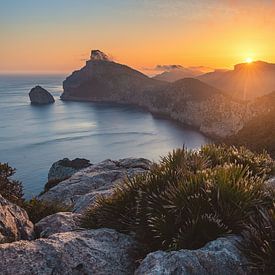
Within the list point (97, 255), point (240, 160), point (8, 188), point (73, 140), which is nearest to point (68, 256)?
point (97, 255)

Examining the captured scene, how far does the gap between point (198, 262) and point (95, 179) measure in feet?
50.4

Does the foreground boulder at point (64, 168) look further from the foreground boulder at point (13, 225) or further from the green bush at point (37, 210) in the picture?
the foreground boulder at point (13, 225)

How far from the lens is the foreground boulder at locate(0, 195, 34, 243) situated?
8.65 metres

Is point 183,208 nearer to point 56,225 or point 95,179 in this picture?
point 56,225

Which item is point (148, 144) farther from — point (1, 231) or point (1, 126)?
point (1, 231)

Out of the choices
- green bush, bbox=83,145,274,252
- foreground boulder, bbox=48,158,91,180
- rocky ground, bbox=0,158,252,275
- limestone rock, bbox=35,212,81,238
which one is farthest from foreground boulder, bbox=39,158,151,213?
foreground boulder, bbox=48,158,91,180

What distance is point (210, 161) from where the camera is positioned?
39.1ft

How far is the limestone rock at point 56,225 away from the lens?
9727 millimetres

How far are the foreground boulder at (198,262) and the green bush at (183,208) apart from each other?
1.73 ft

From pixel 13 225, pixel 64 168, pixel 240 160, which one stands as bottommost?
pixel 64 168

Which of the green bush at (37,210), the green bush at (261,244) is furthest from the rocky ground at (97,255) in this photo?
the green bush at (37,210)

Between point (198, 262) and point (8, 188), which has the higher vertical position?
point (198, 262)

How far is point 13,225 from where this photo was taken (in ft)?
29.6

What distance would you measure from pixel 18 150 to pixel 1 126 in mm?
49930
